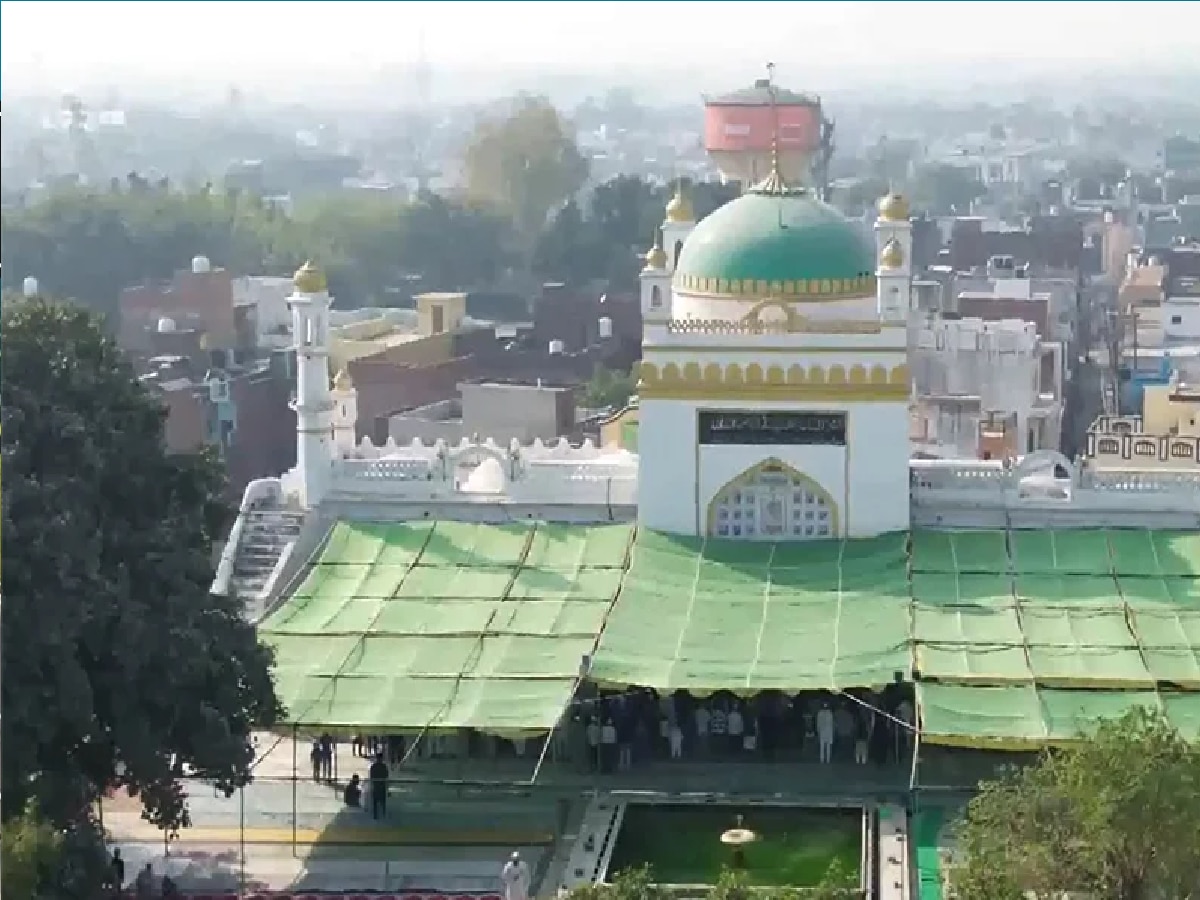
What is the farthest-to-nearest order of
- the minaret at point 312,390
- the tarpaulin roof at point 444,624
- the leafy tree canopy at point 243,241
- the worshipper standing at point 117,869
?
the leafy tree canopy at point 243,241
the minaret at point 312,390
the tarpaulin roof at point 444,624
the worshipper standing at point 117,869

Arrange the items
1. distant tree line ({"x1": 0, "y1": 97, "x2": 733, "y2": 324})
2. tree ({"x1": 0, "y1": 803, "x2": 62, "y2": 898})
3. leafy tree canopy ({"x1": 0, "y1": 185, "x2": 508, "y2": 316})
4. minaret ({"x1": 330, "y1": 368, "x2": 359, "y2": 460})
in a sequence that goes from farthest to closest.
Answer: distant tree line ({"x1": 0, "y1": 97, "x2": 733, "y2": 324}), leafy tree canopy ({"x1": 0, "y1": 185, "x2": 508, "y2": 316}), minaret ({"x1": 330, "y1": 368, "x2": 359, "y2": 460}), tree ({"x1": 0, "y1": 803, "x2": 62, "y2": 898})

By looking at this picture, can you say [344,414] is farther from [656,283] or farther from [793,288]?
[793,288]

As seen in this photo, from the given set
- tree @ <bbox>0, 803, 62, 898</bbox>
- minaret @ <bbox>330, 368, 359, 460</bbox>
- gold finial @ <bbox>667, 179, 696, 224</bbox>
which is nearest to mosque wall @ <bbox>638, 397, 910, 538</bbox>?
minaret @ <bbox>330, 368, 359, 460</bbox>

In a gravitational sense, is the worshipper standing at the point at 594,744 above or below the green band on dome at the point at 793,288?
below

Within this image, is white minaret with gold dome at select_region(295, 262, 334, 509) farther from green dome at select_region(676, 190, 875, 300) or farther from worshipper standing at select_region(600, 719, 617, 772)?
worshipper standing at select_region(600, 719, 617, 772)

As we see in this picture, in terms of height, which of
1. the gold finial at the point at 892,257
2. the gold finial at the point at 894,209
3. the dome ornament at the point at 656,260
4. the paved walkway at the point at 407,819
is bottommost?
the paved walkway at the point at 407,819

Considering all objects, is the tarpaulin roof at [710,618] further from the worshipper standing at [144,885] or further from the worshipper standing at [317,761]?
the worshipper standing at [144,885]

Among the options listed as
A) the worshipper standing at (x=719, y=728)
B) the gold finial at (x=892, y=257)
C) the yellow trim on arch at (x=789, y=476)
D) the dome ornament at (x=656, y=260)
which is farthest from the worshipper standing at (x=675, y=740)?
the dome ornament at (x=656, y=260)
